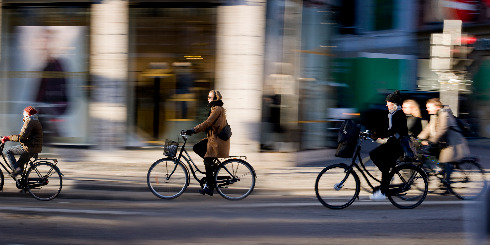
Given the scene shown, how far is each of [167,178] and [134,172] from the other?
7.84ft

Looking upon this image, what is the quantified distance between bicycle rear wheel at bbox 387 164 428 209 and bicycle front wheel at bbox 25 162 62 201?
5067mm

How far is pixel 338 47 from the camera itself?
51.5 ft

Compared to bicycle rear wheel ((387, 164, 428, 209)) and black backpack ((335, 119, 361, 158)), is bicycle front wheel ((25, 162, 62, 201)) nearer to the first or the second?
black backpack ((335, 119, 361, 158))

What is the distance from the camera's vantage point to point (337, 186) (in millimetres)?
8539

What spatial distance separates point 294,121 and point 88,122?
460cm

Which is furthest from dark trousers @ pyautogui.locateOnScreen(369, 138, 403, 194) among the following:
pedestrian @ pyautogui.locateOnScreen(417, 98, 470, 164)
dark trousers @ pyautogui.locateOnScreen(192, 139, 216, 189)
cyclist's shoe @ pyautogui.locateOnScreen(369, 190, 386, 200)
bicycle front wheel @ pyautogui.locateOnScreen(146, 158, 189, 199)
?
bicycle front wheel @ pyautogui.locateOnScreen(146, 158, 189, 199)

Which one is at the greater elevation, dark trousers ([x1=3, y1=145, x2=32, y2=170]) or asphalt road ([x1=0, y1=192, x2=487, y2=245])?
dark trousers ([x1=3, y1=145, x2=32, y2=170])

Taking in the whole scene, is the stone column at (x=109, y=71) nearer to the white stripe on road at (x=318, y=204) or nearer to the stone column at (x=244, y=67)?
the stone column at (x=244, y=67)

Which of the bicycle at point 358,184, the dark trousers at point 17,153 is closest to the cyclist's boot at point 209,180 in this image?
the bicycle at point 358,184

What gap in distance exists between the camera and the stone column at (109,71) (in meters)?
13.2

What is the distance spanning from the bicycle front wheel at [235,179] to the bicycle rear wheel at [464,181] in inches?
124

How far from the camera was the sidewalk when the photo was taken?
32.6 ft

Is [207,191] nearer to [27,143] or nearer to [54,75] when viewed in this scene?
[27,143]

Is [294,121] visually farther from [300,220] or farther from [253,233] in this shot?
[253,233]
